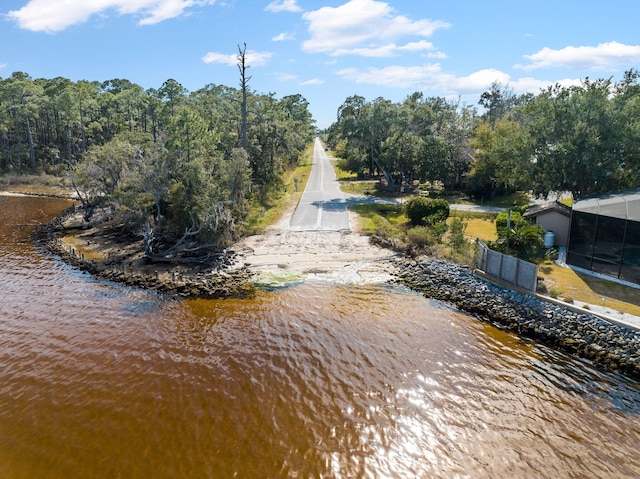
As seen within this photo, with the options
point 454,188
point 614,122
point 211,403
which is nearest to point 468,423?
point 211,403

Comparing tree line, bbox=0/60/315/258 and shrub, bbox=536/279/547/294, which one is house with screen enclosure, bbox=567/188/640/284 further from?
tree line, bbox=0/60/315/258

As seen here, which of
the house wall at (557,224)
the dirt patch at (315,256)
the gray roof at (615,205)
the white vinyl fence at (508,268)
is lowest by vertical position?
the dirt patch at (315,256)

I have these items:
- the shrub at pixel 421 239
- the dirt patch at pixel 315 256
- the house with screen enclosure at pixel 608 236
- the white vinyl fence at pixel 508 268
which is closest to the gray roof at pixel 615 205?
the house with screen enclosure at pixel 608 236

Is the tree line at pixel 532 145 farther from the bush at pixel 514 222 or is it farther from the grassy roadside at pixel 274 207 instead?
the grassy roadside at pixel 274 207

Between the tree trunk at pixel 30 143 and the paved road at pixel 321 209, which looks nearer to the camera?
the paved road at pixel 321 209

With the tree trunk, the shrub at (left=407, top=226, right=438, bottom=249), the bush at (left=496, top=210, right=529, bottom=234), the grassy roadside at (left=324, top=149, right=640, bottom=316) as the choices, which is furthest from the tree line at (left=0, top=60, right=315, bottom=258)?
the bush at (left=496, top=210, right=529, bottom=234)

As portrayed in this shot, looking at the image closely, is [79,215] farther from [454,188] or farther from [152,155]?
[454,188]
